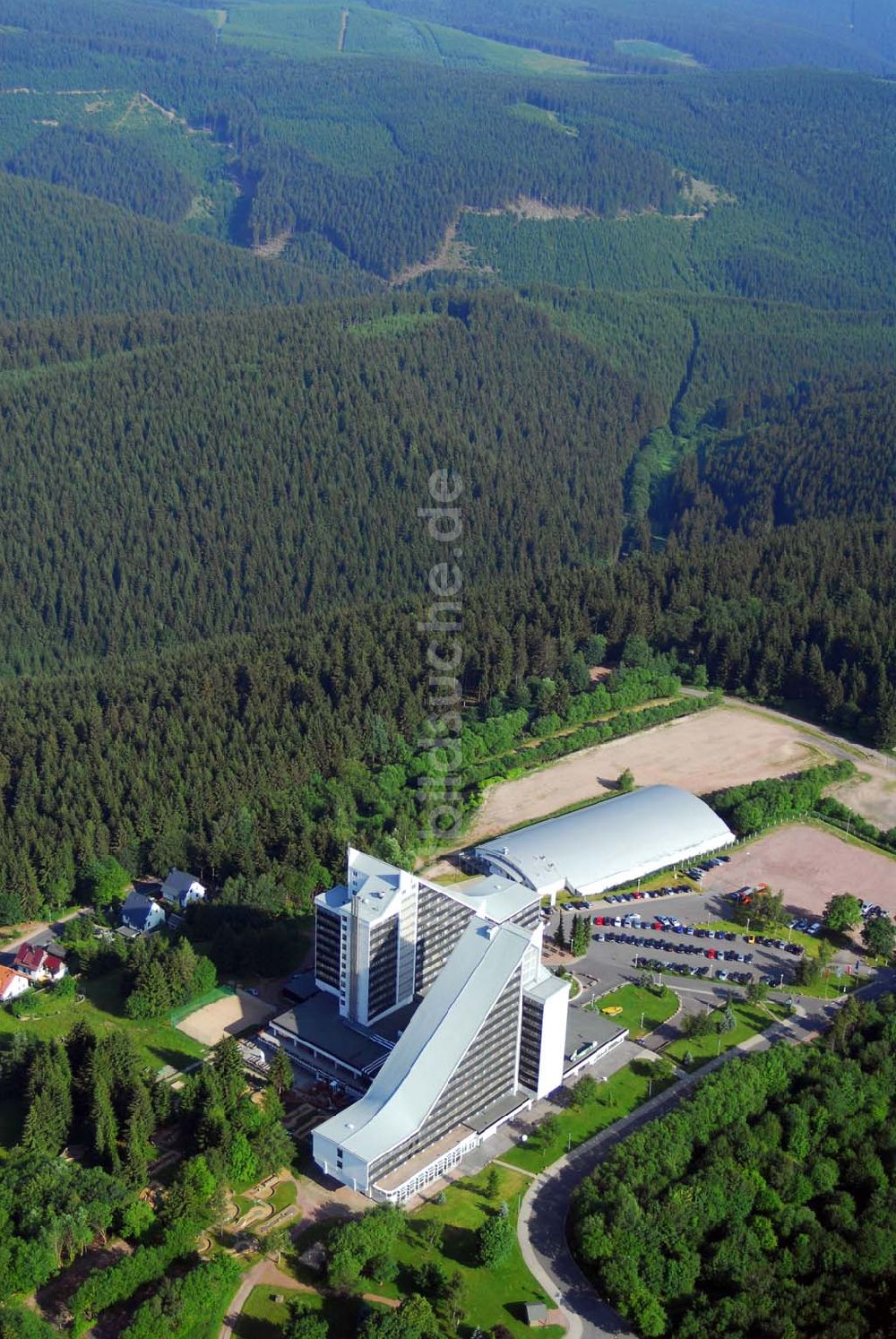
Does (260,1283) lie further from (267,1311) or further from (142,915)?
(142,915)

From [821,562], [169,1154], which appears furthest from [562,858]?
[821,562]

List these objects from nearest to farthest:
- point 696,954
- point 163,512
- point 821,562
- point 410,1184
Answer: point 410,1184, point 696,954, point 821,562, point 163,512

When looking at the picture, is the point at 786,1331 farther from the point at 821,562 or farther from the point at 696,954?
the point at 821,562

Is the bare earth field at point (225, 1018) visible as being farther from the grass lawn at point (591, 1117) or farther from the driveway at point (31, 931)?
the grass lawn at point (591, 1117)

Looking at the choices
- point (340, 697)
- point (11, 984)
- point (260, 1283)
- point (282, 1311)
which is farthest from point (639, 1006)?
point (340, 697)

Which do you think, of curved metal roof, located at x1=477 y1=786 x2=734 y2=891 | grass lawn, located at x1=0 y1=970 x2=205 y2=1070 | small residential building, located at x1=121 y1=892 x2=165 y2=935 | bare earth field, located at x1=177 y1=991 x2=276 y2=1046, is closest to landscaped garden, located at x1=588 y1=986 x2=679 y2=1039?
curved metal roof, located at x1=477 y1=786 x2=734 y2=891

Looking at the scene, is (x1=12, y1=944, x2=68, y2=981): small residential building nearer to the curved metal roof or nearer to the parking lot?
the curved metal roof
